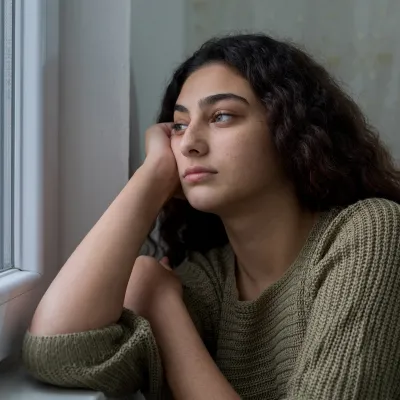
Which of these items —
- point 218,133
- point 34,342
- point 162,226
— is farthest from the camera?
point 162,226

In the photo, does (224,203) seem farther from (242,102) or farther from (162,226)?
(162,226)

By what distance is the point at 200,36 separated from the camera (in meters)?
1.17

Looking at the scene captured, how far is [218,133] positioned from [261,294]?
0.26 meters

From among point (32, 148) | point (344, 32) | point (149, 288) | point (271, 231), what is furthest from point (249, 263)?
point (344, 32)

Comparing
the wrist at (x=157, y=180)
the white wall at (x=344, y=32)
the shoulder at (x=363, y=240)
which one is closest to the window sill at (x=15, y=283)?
the wrist at (x=157, y=180)

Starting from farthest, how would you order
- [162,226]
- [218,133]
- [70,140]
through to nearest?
[162,226]
[70,140]
[218,133]

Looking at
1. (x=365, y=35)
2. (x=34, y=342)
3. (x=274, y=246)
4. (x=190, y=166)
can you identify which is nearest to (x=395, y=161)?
(x=365, y=35)

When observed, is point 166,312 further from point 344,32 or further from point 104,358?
point 344,32

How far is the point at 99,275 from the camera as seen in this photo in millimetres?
779

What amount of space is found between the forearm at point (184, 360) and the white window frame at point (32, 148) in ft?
0.65

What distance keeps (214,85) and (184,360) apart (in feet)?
1.36

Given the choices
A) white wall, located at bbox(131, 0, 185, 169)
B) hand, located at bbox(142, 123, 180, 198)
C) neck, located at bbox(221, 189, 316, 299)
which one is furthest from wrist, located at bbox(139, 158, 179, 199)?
white wall, located at bbox(131, 0, 185, 169)

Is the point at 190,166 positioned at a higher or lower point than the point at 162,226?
higher

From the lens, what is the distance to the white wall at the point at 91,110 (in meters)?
0.97
